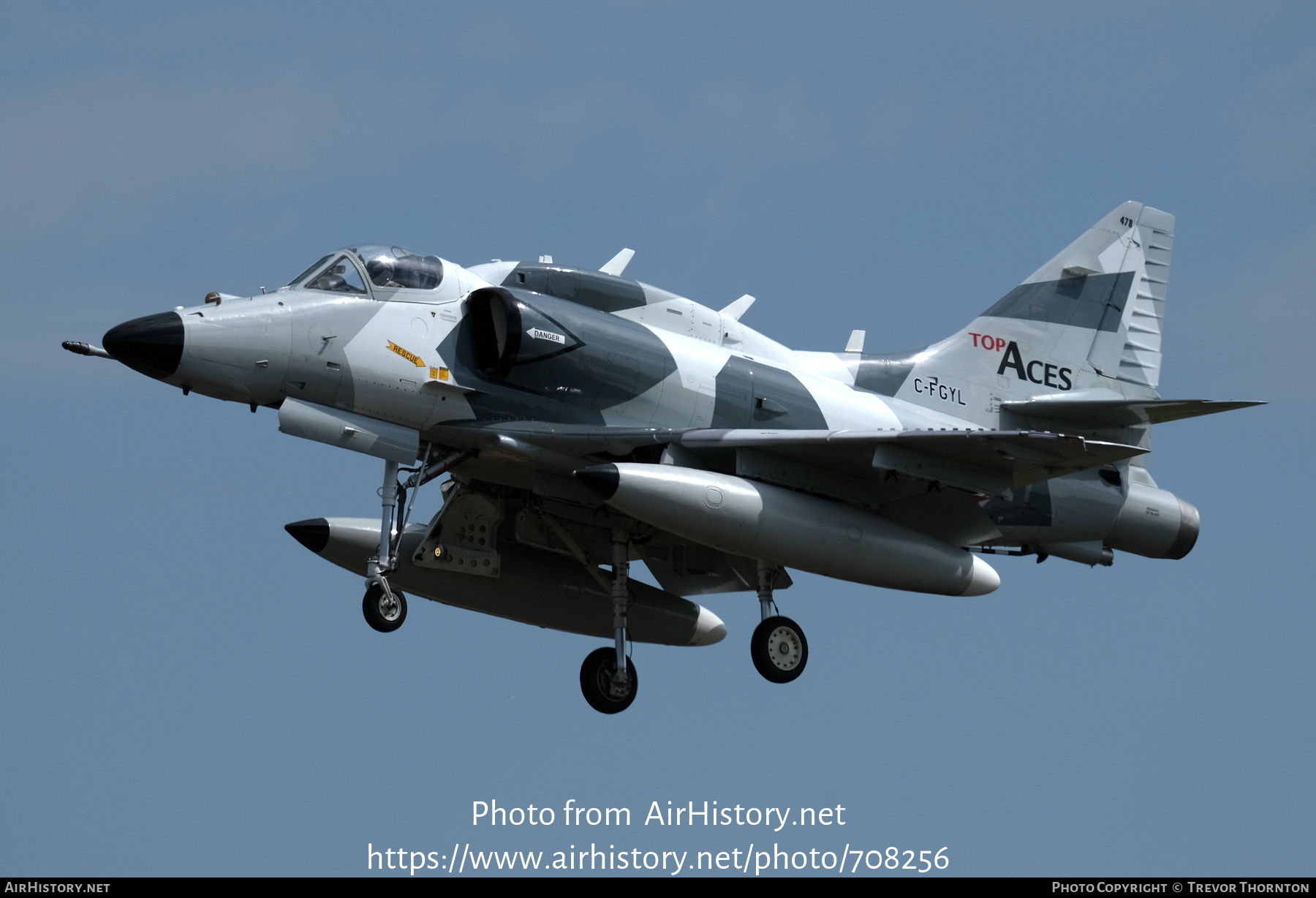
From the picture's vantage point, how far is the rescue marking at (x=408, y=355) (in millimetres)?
17656

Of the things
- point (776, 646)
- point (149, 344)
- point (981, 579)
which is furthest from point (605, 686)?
point (149, 344)

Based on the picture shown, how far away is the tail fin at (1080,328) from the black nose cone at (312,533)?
703cm

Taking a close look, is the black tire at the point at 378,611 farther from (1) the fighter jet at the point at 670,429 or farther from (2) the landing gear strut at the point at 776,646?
(2) the landing gear strut at the point at 776,646

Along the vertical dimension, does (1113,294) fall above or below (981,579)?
above

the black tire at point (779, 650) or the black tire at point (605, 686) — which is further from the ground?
the black tire at point (779, 650)

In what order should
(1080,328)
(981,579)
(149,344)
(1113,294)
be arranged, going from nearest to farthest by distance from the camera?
(149,344), (981,579), (1080,328), (1113,294)

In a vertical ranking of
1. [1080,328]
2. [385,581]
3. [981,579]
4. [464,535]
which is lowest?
[385,581]

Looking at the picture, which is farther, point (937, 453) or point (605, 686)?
point (605, 686)

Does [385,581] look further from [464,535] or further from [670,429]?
[670,429]

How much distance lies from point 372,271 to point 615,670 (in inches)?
205

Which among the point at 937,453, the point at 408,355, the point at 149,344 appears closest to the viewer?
the point at 149,344

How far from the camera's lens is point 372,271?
17891 millimetres

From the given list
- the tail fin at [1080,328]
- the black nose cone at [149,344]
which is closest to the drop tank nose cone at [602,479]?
the black nose cone at [149,344]

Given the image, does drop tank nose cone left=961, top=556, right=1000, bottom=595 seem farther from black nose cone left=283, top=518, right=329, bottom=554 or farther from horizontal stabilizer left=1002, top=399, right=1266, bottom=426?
black nose cone left=283, top=518, right=329, bottom=554
